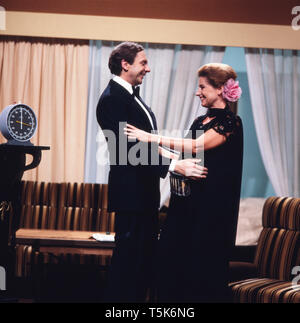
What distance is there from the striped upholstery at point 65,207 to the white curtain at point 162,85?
0.43m

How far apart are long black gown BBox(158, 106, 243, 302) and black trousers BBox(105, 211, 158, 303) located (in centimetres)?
9

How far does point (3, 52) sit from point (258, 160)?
127 inches

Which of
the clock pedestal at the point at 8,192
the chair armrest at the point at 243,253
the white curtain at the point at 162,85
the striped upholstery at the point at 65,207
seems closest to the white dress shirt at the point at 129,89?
the clock pedestal at the point at 8,192

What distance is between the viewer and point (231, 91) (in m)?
2.69

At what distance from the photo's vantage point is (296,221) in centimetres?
334

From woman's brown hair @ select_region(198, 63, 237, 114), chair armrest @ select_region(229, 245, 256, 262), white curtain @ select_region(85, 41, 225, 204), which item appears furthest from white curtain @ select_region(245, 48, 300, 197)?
woman's brown hair @ select_region(198, 63, 237, 114)

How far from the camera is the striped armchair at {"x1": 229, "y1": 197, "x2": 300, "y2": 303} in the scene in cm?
302

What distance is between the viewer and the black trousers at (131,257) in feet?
8.88

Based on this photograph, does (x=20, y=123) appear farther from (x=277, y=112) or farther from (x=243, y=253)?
(x=277, y=112)

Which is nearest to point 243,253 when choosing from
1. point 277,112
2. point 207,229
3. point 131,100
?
point 277,112

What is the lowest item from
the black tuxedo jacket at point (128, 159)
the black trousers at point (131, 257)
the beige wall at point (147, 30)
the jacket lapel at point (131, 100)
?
the black trousers at point (131, 257)

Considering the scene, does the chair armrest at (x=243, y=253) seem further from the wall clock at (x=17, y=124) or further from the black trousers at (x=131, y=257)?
the wall clock at (x=17, y=124)

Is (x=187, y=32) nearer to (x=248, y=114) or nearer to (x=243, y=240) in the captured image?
(x=248, y=114)
